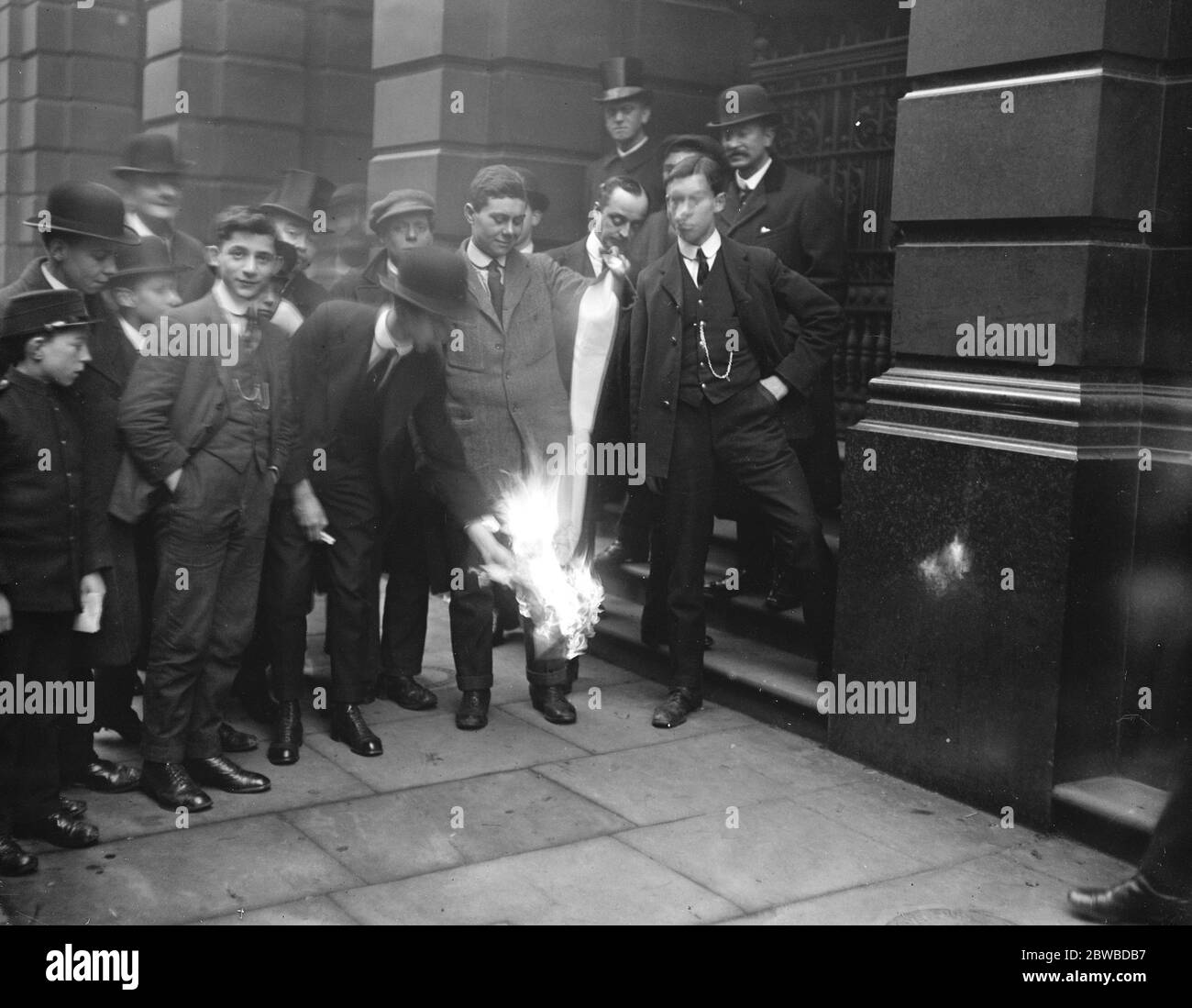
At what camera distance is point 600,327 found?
6.41 m

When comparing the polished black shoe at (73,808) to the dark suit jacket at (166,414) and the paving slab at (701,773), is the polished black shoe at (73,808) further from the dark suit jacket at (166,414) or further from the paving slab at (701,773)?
the paving slab at (701,773)

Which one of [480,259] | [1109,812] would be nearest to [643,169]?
[480,259]

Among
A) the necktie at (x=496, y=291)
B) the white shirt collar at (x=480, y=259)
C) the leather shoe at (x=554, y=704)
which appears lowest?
the leather shoe at (x=554, y=704)

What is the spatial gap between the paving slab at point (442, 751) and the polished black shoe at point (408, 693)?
95mm

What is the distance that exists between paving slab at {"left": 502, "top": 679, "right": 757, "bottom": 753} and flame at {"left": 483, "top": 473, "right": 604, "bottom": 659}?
0.37m

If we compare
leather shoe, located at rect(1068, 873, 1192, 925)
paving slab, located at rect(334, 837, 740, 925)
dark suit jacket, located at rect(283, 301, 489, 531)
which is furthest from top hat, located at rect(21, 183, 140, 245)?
leather shoe, located at rect(1068, 873, 1192, 925)

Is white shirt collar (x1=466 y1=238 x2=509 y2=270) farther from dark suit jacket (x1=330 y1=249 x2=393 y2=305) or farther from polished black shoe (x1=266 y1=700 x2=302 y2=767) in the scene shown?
polished black shoe (x1=266 y1=700 x2=302 y2=767)

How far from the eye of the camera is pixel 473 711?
623cm

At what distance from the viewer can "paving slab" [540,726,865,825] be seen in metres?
5.31

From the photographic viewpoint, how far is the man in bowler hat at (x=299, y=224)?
7.22 m

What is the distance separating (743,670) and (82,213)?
3415mm

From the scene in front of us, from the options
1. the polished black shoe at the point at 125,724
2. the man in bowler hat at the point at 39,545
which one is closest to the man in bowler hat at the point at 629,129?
the polished black shoe at the point at 125,724

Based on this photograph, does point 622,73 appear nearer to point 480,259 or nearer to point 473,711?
point 480,259

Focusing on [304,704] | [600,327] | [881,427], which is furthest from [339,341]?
[881,427]
